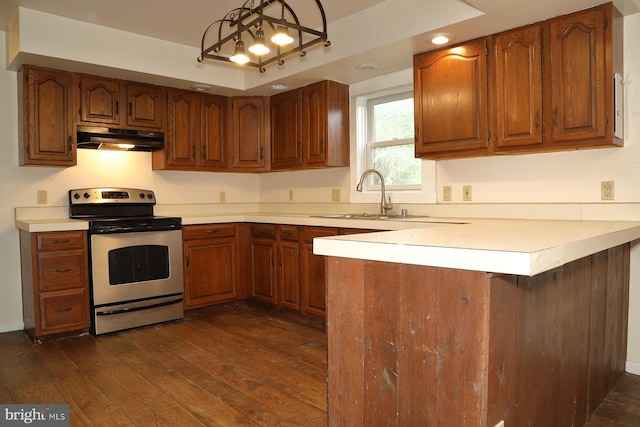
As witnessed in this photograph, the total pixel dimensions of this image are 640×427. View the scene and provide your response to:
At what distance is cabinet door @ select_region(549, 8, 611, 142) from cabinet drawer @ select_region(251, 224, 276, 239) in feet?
7.65

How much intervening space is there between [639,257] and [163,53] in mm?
3759

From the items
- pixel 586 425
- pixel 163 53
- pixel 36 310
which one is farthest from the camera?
pixel 163 53

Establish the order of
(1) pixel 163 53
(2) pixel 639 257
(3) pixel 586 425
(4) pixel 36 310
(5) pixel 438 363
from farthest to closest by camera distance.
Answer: (1) pixel 163 53 → (4) pixel 36 310 → (2) pixel 639 257 → (3) pixel 586 425 → (5) pixel 438 363

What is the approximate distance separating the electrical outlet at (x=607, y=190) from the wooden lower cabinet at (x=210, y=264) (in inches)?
116

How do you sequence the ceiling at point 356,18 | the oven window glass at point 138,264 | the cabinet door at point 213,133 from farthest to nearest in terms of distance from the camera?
the cabinet door at point 213,133, the oven window glass at point 138,264, the ceiling at point 356,18

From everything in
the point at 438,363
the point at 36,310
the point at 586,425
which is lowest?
the point at 586,425

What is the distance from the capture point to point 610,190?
257 cm

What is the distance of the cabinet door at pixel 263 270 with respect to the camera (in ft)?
13.0

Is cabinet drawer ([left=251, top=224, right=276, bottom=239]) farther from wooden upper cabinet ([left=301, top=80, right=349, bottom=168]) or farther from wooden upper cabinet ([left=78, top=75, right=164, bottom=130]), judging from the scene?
wooden upper cabinet ([left=78, top=75, right=164, bottom=130])

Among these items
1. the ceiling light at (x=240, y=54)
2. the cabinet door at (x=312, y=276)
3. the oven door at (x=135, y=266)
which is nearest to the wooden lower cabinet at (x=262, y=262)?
the cabinet door at (x=312, y=276)

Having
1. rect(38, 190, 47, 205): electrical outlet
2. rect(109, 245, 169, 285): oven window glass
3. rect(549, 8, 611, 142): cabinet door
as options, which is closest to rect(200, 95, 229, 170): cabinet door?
rect(109, 245, 169, 285): oven window glass

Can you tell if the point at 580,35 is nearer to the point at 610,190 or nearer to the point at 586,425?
the point at 610,190

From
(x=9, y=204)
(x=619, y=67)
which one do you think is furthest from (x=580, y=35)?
(x=9, y=204)

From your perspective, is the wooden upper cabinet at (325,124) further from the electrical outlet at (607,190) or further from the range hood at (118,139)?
the electrical outlet at (607,190)
